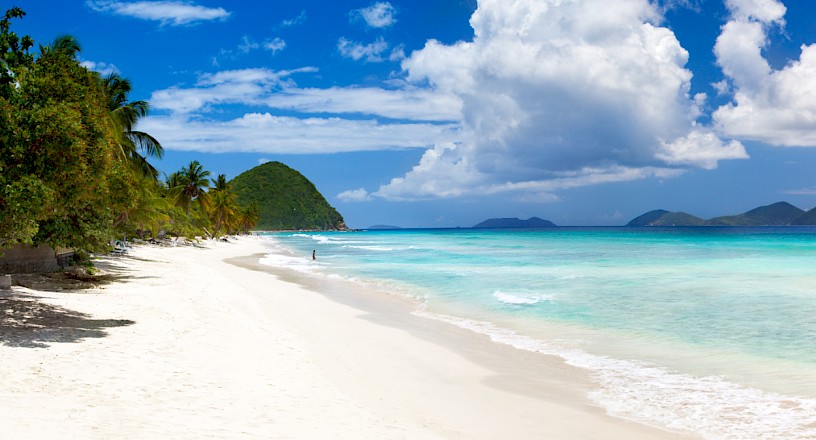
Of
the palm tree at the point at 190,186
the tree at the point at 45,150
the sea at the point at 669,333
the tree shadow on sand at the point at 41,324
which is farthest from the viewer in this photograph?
the palm tree at the point at 190,186

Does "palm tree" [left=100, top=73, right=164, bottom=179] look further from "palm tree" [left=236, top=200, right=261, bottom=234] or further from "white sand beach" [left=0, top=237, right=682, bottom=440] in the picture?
"palm tree" [left=236, top=200, right=261, bottom=234]

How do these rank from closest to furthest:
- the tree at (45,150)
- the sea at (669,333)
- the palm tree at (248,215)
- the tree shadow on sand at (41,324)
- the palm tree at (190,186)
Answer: the sea at (669,333) < the tree at (45,150) < the tree shadow on sand at (41,324) < the palm tree at (190,186) < the palm tree at (248,215)

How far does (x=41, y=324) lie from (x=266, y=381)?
5546 mm

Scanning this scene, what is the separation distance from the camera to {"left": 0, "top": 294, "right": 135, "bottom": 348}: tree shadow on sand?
9.36 m

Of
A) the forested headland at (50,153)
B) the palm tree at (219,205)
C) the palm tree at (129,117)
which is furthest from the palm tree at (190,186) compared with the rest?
the forested headland at (50,153)

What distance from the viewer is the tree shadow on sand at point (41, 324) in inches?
368

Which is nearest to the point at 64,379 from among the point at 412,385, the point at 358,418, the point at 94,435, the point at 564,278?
the point at 94,435

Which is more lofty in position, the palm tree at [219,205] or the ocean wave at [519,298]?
the palm tree at [219,205]

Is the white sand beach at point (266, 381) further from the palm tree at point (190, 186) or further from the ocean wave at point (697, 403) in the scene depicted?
the palm tree at point (190, 186)

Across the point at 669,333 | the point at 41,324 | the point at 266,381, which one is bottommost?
the point at 669,333

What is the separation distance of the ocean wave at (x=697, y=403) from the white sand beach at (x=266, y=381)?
1.48ft

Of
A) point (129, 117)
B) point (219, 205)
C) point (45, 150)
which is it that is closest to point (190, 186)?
point (219, 205)

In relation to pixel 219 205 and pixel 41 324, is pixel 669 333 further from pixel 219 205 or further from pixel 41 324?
pixel 219 205

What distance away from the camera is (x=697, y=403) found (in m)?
8.20
